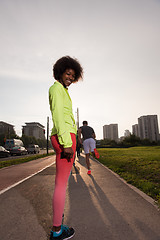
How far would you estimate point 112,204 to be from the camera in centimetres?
305

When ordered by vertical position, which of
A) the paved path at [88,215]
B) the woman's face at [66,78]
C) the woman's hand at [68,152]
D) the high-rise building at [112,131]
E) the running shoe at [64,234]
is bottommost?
the paved path at [88,215]

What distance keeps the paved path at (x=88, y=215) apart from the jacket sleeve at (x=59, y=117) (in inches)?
47.5

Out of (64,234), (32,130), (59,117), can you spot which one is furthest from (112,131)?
(59,117)

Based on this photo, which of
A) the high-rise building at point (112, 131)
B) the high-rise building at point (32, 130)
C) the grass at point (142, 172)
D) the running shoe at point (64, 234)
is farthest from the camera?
the high-rise building at point (32, 130)

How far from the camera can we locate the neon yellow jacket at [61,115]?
5.83ft

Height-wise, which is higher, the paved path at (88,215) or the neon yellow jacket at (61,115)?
the neon yellow jacket at (61,115)

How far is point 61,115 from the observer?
1.83 meters

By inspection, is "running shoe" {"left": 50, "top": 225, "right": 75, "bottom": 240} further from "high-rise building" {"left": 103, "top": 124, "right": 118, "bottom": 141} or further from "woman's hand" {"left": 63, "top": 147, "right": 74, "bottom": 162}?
"high-rise building" {"left": 103, "top": 124, "right": 118, "bottom": 141}

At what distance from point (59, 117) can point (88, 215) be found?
176 cm

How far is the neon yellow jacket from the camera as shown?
1776 millimetres

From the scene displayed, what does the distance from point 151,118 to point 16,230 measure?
12267 centimetres

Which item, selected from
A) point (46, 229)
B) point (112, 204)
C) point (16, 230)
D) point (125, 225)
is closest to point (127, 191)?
point (112, 204)

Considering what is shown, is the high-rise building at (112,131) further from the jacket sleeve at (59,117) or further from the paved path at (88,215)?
the jacket sleeve at (59,117)

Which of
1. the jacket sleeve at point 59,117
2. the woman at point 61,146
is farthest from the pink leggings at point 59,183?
the jacket sleeve at point 59,117
